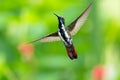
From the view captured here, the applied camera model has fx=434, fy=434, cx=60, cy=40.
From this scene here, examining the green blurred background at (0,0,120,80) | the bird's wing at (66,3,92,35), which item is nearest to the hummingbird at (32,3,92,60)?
the bird's wing at (66,3,92,35)

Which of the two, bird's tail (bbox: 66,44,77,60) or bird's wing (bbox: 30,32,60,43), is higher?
bird's wing (bbox: 30,32,60,43)

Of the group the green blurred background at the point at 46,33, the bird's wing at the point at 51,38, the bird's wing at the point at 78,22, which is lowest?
the green blurred background at the point at 46,33

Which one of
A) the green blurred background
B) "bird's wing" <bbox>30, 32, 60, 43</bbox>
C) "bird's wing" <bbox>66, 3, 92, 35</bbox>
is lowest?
the green blurred background

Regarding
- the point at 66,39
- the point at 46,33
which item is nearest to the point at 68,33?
the point at 66,39

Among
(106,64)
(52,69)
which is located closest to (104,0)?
(52,69)

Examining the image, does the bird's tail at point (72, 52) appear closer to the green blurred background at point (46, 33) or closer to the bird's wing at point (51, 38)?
the bird's wing at point (51, 38)

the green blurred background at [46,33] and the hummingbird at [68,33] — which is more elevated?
the hummingbird at [68,33]

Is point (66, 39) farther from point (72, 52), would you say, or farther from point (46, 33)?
point (46, 33)

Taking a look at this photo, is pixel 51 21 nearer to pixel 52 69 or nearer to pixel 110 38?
pixel 52 69

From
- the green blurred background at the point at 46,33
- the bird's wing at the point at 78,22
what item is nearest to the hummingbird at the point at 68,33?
the bird's wing at the point at 78,22

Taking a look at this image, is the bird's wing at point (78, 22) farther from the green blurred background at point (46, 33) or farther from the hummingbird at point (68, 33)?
the green blurred background at point (46, 33)

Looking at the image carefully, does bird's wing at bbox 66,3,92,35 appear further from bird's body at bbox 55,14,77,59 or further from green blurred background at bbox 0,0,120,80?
green blurred background at bbox 0,0,120,80

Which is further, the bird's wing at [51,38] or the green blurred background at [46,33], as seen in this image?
the green blurred background at [46,33]
